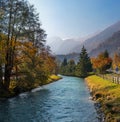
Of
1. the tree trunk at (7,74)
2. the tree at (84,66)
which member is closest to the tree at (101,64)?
the tree at (84,66)

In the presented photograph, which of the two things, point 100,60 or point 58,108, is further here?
point 100,60

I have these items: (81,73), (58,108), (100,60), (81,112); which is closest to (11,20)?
(58,108)

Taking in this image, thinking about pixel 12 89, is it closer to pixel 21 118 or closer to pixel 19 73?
pixel 19 73

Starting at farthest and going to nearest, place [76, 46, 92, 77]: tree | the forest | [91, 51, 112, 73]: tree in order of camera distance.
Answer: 1. [76, 46, 92, 77]: tree
2. [91, 51, 112, 73]: tree
3. the forest

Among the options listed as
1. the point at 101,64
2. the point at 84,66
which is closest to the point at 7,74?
the point at 101,64

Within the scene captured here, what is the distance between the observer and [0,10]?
138ft

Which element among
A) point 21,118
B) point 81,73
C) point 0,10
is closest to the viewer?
point 21,118

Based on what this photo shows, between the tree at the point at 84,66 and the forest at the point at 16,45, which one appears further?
the tree at the point at 84,66

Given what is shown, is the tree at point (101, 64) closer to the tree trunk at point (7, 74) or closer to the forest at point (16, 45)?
the forest at point (16, 45)

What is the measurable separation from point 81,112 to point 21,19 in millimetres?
21295

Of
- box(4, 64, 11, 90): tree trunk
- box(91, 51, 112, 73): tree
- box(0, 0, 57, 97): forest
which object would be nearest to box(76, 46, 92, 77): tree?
box(91, 51, 112, 73): tree

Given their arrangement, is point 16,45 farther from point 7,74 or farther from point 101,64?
point 101,64

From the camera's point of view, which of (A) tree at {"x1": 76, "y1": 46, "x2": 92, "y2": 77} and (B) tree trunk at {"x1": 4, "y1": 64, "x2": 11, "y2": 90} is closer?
(B) tree trunk at {"x1": 4, "y1": 64, "x2": 11, "y2": 90}

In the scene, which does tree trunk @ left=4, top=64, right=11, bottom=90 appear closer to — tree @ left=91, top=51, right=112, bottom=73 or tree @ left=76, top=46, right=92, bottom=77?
tree @ left=91, top=51, right=112, bottom=73
